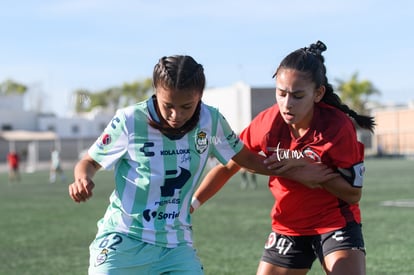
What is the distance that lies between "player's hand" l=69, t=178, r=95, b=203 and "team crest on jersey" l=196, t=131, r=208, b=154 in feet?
2.36

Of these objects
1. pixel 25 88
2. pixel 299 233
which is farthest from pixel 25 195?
pixel 25 88

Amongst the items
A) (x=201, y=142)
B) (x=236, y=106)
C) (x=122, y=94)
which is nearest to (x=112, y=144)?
(x=201, y=142)

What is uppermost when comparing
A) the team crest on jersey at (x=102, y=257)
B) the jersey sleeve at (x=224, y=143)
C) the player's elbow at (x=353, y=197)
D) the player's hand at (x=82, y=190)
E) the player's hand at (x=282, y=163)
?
the jersey sleeve at (x=224, y=143)

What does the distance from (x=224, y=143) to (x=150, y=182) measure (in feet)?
2.06

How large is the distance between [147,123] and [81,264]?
552 cm

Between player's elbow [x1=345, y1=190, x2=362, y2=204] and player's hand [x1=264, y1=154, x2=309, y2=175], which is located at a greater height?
player's hand [x1=264, y1=154, x2=309, y2=175]

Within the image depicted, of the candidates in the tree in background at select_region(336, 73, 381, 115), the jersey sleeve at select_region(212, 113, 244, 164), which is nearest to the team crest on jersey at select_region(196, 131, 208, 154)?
the jersey sleeve at select_region(212, 113, 244, 164)

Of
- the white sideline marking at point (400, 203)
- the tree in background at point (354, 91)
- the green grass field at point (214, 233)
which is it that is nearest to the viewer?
the green grass field at point (214, 233)

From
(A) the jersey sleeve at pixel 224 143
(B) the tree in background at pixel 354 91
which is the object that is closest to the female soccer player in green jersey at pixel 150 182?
(A) the jersey sleeve at pixel 224 143

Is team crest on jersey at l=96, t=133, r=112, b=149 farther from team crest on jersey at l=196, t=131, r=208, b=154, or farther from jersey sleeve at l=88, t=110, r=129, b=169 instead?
team crest on jersey at l=196, t=131, r=208, b=154

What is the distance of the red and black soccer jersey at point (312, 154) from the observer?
16.2ft

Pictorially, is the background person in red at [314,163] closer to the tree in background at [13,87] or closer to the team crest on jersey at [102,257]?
the team crest on jersey at [102,257]

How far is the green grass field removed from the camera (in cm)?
930

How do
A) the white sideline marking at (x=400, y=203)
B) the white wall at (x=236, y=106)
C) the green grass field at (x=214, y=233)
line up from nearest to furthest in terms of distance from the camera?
the green grass field at (x=214, y=233), the white sideline marking at (x=400, y=203), the white wall at (x=236, y=106)
